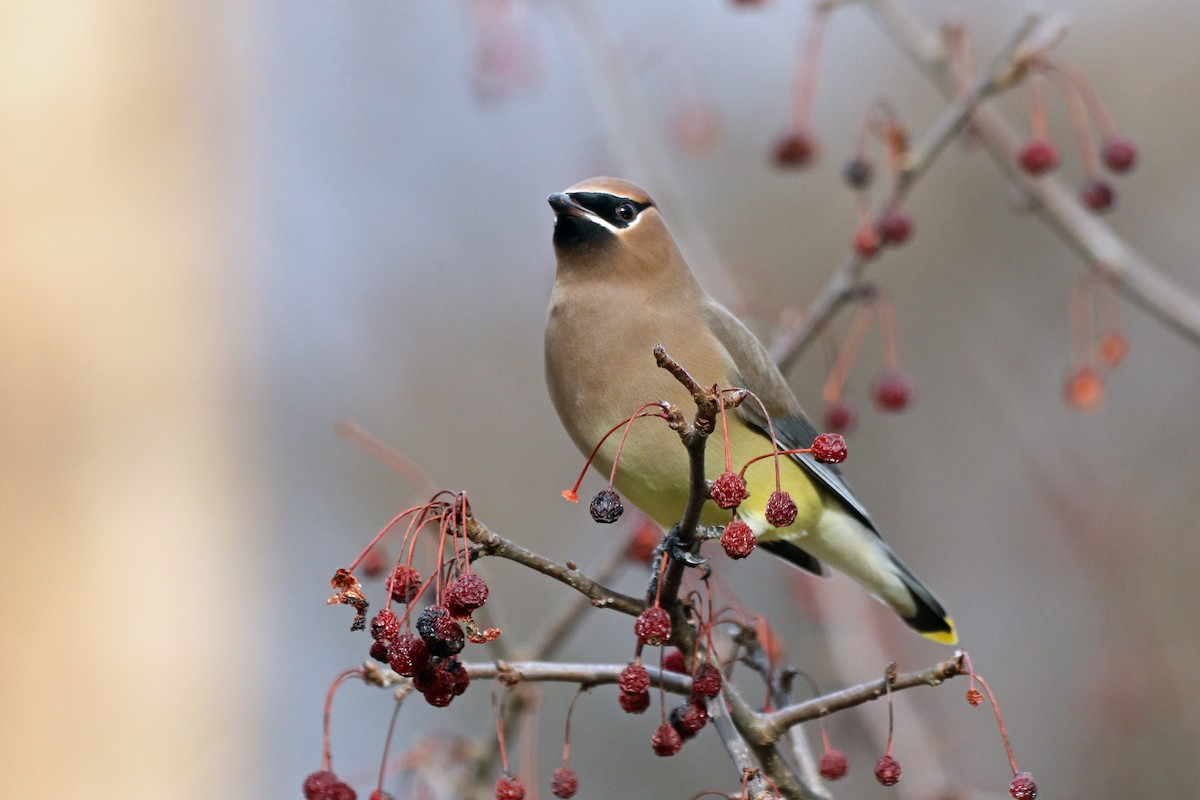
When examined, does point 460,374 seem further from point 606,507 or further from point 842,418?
point 606,507

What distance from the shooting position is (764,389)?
399cm

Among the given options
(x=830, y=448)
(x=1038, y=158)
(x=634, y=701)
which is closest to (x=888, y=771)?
(x=634, y=701)

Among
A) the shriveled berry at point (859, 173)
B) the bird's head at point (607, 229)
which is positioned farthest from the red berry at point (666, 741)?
A: the shriveled berry at point (859, 173)

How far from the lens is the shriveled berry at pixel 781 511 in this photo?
227 cm

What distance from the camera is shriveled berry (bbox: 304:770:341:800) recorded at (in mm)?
2455

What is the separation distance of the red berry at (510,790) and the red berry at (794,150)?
2.68m

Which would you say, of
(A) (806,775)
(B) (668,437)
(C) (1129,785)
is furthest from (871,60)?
→ (A) (806,775)

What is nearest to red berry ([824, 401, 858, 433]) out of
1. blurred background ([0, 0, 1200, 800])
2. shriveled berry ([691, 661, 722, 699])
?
blurred background ([0, 0, 1200, 800])

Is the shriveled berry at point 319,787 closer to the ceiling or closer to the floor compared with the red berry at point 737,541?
closer to the floor

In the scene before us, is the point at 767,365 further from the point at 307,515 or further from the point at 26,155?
the point at 307,515

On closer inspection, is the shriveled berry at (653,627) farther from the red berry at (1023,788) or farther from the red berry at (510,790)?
the red berry at (1023,788)

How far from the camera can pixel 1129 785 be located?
5742 millimetres

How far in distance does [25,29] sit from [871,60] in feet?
21.5

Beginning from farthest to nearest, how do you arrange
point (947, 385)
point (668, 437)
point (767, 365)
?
point (947, 385) < point (767, 365) < point (668, 437)
